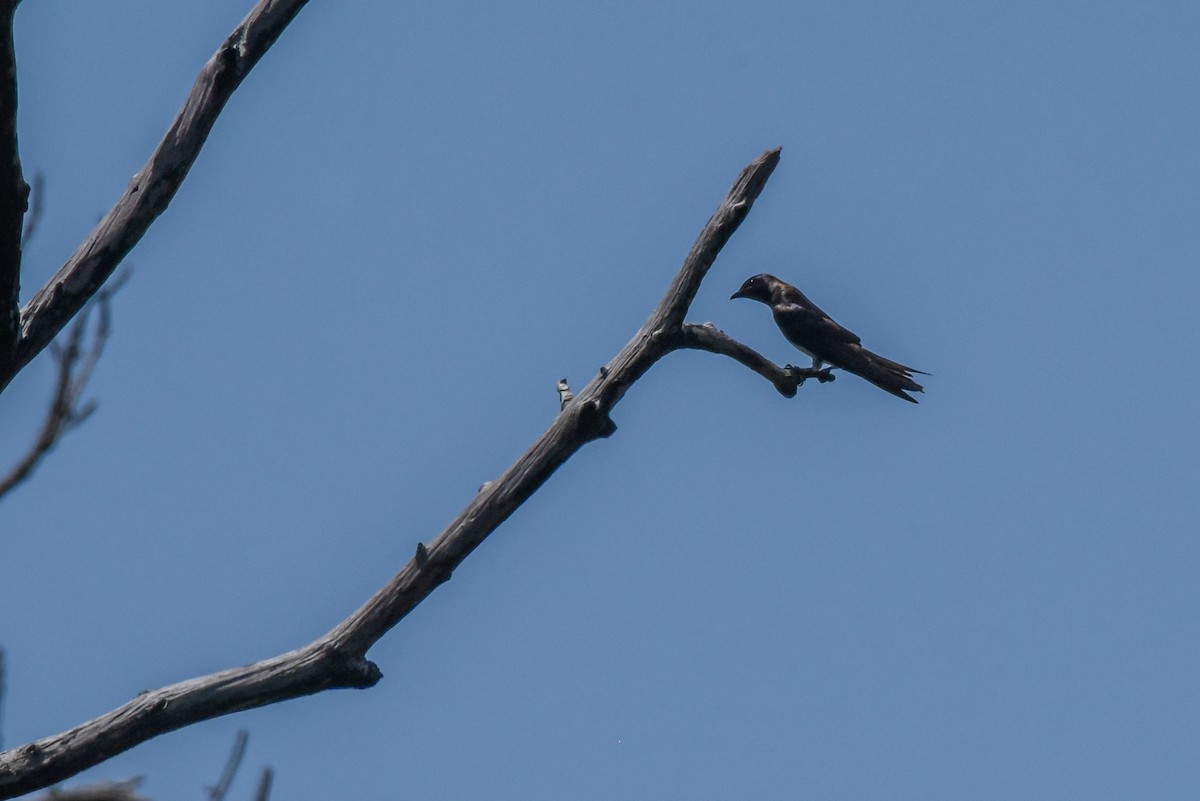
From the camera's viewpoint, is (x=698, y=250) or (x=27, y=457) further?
(x=698, y=250)

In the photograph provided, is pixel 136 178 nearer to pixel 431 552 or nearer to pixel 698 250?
pixel 431 552

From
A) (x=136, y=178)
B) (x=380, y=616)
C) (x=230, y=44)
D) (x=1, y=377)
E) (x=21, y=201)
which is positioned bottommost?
(x=380, y=616)

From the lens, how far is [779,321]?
451 inches

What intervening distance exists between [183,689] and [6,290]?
1704 mm

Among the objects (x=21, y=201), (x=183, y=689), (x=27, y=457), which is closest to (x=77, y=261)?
(x=21, y=201)

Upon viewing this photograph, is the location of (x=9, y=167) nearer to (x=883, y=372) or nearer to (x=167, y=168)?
(x=167, y=168)

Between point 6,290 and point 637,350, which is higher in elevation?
point 637,350

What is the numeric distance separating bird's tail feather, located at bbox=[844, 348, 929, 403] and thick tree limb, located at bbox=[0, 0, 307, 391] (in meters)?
5.22

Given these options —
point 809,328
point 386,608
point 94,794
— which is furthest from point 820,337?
point 94,794

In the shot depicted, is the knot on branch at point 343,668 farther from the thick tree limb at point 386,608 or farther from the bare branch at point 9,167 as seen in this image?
the bare branch at point 9,167

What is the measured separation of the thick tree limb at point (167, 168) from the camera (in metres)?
5.93

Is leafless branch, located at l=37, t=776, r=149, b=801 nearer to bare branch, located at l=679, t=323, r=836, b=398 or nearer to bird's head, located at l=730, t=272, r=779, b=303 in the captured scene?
bare branch, located at l=679, t=323, r=836, b=398

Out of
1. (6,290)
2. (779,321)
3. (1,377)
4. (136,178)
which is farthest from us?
(779,321)

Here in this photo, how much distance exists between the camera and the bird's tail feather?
32.4 ft
